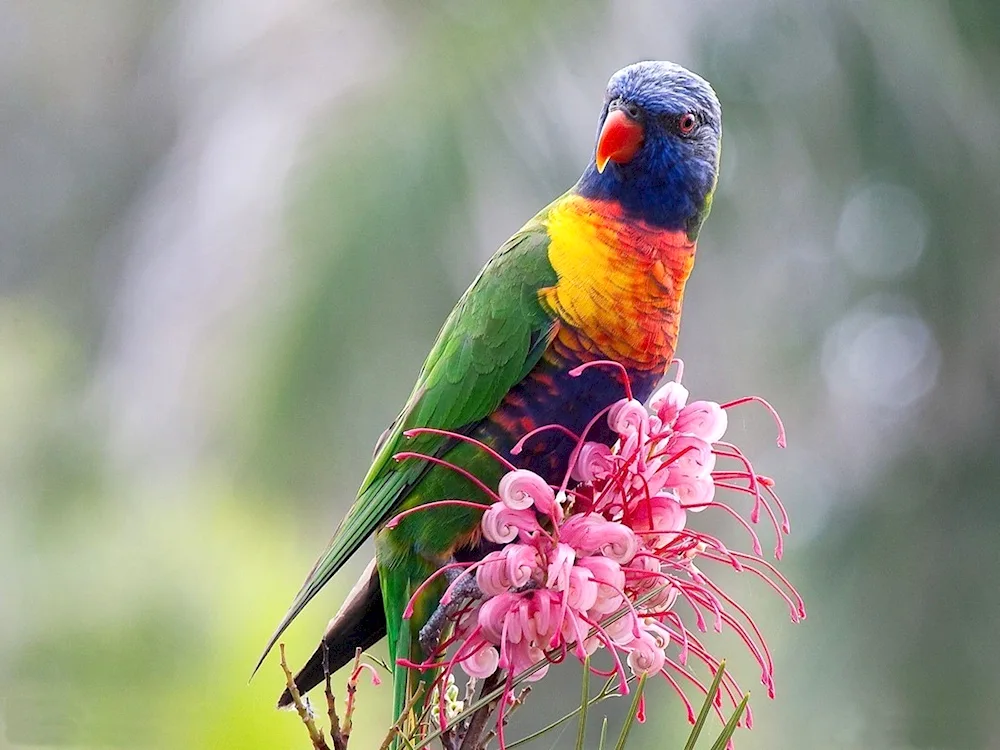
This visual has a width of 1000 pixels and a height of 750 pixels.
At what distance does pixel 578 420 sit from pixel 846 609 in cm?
134

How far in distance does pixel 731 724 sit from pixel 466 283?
1318mm

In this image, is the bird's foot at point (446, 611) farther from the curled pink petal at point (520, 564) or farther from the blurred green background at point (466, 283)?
the blurred green background at point (466, 283)

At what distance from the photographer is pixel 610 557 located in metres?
0.77

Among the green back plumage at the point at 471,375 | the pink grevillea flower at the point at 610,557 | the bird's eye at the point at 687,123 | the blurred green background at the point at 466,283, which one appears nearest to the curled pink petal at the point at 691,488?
the pink grevillea flower at the point at 610,557

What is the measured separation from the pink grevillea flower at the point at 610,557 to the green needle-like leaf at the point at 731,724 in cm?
6

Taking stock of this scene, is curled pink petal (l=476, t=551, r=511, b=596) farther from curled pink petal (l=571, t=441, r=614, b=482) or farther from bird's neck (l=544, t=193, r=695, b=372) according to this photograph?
bird's neck (l=544, t=193, r=695, b=372)

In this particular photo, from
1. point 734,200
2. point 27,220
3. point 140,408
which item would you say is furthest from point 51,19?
point 734,200

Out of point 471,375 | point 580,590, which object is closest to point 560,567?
point 580,590

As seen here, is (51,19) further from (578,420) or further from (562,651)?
(562,651)

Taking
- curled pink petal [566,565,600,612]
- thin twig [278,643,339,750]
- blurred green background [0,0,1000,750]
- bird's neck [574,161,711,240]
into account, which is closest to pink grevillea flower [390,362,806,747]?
curled pink petal [566,565,600,612]

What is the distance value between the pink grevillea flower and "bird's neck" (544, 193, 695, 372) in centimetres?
17

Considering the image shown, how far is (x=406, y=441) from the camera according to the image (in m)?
1.04

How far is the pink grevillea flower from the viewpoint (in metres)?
0.73

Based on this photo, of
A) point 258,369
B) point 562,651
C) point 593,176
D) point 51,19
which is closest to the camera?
point 562,651
